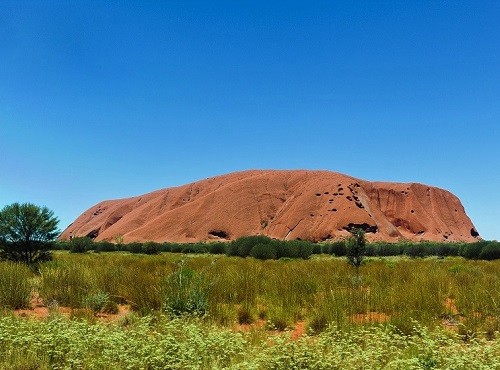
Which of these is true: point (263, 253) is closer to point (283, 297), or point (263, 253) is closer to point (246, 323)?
point (283, 297)

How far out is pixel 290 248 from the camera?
46.4 m

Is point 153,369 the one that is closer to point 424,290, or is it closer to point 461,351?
point 461,351

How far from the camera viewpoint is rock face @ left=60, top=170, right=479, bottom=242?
105 m

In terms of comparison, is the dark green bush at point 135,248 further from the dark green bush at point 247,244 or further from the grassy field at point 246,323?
the grassy field at point 246,323

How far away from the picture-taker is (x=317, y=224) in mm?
103312

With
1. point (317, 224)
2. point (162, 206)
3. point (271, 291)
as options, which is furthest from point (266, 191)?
point (271, 291)

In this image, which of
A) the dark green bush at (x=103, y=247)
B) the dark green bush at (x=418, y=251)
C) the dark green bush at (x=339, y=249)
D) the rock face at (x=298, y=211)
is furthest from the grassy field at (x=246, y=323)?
the rock face at (x=298, y=211)

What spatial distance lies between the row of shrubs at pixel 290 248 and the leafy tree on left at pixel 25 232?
969 inches

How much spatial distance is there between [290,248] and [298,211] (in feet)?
204

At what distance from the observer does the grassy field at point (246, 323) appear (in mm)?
5105

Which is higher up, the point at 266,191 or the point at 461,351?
the point at 266,191

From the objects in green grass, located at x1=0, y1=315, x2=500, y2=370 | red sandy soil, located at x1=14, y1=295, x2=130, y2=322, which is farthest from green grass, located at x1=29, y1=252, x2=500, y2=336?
green grass, located at x1=0, y1=315, x2=500, y2=370

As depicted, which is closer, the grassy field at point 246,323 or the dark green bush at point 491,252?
the grassy field at point 246,323

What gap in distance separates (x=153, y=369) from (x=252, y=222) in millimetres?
106643
